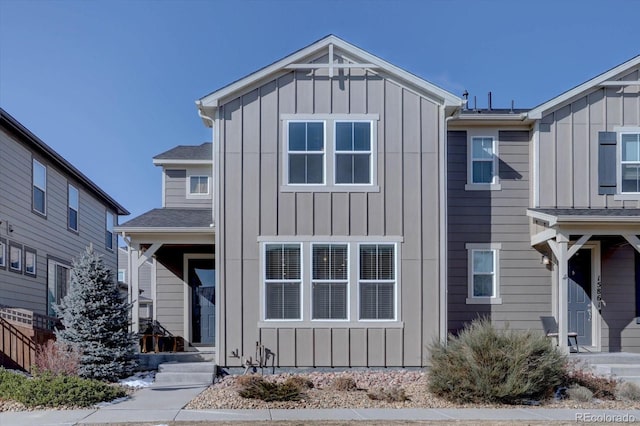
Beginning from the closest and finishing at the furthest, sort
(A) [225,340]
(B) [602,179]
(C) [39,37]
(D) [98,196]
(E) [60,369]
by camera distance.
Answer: (E) [60,369] → (A) [225,340] → (B) [602,179] → (C) [39,37] → (D) [98,196]

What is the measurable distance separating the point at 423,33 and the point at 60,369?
11.8 metres

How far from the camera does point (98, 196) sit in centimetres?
2233

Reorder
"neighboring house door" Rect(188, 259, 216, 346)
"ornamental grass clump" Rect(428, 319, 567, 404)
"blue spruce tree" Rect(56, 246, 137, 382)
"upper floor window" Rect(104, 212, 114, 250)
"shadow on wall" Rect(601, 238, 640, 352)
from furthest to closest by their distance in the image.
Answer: "upper floor window" Rect(104, 212, 114, 250)
"neighboring house door" Rect(188, 259, 216, 346)
"shadow on wall" Rect(601, 238, 640, 352)
"blue spruce tree" Rect(56, 246, 137, 382)
"ornamental grass clump" Rect(428, 319, 567, 404)

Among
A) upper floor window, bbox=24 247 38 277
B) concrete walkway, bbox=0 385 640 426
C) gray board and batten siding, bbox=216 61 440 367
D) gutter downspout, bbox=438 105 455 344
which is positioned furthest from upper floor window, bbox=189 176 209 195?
concrete walkway, bbox=0 385 640 426

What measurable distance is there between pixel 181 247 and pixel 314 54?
5.34 meters

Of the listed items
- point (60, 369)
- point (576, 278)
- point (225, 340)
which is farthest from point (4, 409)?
point (576, 278)

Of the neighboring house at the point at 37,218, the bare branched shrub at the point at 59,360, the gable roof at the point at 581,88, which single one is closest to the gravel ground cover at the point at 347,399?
the bare branched shrub at the point at 59,360

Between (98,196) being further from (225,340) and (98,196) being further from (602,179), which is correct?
(602,179)

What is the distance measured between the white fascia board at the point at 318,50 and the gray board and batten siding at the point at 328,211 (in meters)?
0.20

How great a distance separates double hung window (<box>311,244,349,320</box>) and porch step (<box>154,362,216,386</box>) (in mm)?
2215

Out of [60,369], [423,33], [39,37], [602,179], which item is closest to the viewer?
[60,369]

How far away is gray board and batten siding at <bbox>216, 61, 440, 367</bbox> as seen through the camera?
1164cm

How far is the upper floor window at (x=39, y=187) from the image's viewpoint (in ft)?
52.7

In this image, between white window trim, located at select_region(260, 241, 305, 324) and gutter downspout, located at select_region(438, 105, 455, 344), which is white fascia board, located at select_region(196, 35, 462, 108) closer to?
gutter downspout, located at select_region(438, 105, 455, 344)
